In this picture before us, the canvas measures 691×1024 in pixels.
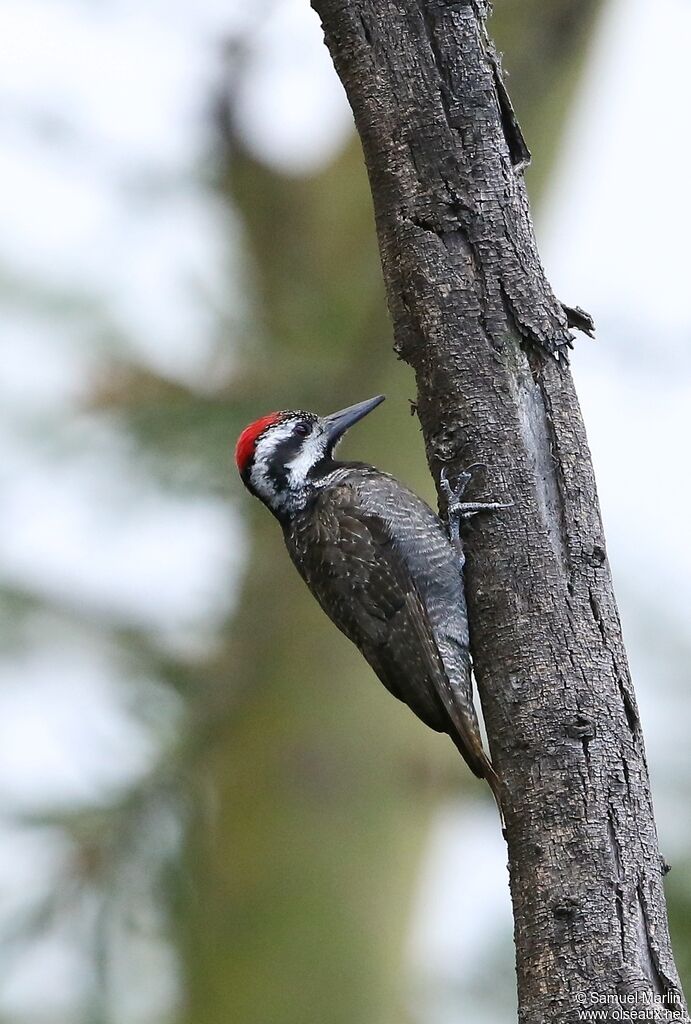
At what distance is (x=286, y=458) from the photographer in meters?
5.04

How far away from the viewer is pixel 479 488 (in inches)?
136

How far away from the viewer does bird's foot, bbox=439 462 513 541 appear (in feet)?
11.2

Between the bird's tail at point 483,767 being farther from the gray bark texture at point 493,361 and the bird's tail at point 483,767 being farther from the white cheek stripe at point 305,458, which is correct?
the white cheek stripe at point 305,458

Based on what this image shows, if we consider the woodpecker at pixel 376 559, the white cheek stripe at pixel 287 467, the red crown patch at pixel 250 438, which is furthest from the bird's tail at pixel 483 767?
the red crown patch at pixel 250 438

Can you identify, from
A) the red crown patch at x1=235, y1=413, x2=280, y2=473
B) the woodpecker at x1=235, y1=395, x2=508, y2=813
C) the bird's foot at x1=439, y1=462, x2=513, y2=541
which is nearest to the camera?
the bird's foot at x1=439, y1=462, x2=513, y2=541

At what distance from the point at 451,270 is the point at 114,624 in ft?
12.1

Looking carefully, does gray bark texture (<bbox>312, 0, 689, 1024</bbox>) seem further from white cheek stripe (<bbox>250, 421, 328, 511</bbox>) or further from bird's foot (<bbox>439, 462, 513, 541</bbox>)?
white cheek stripe (<bbox>250, 421, 328, 511</bbox>)

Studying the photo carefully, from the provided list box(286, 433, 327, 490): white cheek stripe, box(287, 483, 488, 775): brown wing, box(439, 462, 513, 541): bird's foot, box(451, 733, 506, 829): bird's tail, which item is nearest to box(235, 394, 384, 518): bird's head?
box(286, 433, 327, 490): white cheek stripe

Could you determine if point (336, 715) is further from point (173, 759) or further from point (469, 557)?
point (469, 557)

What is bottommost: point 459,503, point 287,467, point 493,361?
point 459,503

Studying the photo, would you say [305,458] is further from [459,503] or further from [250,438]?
[459,503]

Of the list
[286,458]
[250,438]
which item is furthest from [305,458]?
[250,438]

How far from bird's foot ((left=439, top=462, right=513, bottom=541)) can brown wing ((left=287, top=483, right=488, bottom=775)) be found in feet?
2.85

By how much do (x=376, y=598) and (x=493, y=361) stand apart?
1.45 meters
